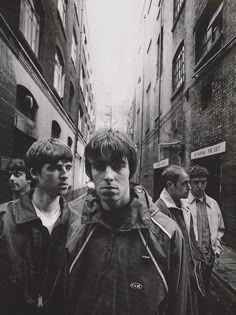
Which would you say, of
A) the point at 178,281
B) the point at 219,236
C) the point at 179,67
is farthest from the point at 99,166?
the point at 179,67

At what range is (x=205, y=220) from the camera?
10.7ft

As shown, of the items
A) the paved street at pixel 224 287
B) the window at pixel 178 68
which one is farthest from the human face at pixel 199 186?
the window at pixel 178 68

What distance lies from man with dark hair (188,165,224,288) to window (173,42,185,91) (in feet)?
23.8

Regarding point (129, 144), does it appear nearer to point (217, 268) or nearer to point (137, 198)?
point (137, 198)

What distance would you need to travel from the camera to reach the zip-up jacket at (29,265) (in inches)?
60.8

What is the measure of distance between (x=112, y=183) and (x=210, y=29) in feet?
27.1

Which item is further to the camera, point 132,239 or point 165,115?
point 165,115

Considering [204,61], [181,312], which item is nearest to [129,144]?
[181,312]

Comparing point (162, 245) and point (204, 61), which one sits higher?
point (204, 61)

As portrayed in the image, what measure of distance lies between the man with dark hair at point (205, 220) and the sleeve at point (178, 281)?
6.42ft

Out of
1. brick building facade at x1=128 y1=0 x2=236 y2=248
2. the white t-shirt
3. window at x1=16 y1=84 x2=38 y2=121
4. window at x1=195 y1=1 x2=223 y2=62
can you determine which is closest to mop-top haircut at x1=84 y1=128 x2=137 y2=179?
the white t-shirt

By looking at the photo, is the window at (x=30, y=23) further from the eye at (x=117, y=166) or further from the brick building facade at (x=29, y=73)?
the eye at (x=117, y=166)

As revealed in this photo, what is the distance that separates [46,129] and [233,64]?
20.9 feet

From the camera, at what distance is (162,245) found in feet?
4.25
